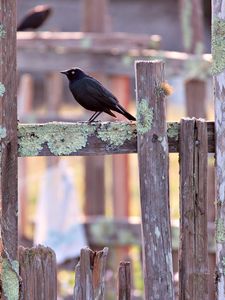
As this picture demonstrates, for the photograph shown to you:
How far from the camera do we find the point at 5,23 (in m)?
4.20

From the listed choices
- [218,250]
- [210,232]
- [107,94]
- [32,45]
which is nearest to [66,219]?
[32,45]

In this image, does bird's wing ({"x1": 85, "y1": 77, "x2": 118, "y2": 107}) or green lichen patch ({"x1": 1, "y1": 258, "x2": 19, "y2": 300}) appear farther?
bird's wing ({"x1": 85, "y1": 77, "x2": 118, "y2": 107})

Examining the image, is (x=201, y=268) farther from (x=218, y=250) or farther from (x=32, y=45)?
(x=32, y=45)

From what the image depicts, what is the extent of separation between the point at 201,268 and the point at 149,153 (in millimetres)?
545

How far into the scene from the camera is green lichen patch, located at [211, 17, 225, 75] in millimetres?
4305

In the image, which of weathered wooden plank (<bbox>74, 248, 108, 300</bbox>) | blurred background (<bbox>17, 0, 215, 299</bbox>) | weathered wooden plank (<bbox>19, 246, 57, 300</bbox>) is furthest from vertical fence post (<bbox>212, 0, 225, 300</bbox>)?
blurred background (<bbox>17, 0, 215, 299</bbox>)

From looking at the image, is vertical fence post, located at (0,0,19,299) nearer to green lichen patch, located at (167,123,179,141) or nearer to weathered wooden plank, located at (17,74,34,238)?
green lichen patch, located at (167,123,179,141)

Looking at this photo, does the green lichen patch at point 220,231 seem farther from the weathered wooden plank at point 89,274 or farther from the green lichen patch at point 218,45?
the green lichen patch at point 218,45

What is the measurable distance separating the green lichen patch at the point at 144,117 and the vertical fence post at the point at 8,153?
523 millimetres

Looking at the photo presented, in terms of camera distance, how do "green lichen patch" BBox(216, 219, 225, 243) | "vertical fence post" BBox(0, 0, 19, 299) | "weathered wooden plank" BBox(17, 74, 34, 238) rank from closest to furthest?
1. "vertical fence post" BBox(0, 0, 19, 299)
2. "green lichen patch" BBox(216, 219, 225, 243)
3. "weathered wooden plank" BBox(17, 74, 34, 238)

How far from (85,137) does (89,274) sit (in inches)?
22.9

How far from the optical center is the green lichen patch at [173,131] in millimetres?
4262

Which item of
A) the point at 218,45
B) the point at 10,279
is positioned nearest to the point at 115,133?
the point at 218,45

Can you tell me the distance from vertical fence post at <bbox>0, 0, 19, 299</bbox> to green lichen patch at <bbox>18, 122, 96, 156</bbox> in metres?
0.07
